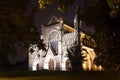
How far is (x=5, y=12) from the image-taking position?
19.8 metres

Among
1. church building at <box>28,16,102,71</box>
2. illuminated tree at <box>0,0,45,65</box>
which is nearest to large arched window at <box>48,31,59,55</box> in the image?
church building at <box>28,16,102,71</box>

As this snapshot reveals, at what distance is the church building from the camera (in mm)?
86188

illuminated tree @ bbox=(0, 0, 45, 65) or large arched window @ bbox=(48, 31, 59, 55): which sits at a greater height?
large arched window @ bbox=(48, 31, 59, 55)

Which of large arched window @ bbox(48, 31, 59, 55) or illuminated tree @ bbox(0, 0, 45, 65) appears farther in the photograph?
large arched window @ bbox(48, 31, 59, 55)

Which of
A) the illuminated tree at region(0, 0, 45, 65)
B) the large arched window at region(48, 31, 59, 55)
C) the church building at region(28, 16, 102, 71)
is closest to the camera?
the illuminated tree at region(0, 0, 45, 65)

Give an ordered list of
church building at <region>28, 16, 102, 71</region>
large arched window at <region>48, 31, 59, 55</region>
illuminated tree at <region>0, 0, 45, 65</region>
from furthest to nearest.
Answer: large arched window at <region>48, 31, 59, 55</region>
church building at <region>28, 16, 102, 71</region>
illuminated tree at <region>0, 0, 45, 65</region>

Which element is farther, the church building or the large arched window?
the large arched window

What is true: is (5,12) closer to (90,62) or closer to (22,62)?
(90,62)

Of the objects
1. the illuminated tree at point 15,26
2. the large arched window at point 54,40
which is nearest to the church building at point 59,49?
the large arched window at point 54,40

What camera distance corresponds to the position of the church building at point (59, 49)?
86188mm

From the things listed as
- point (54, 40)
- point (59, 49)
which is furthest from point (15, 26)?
point (54, 40)

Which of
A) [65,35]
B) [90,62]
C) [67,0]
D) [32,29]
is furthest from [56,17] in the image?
[67,0]

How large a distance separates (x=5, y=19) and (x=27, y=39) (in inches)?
183

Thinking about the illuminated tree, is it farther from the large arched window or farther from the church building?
the large arched window
